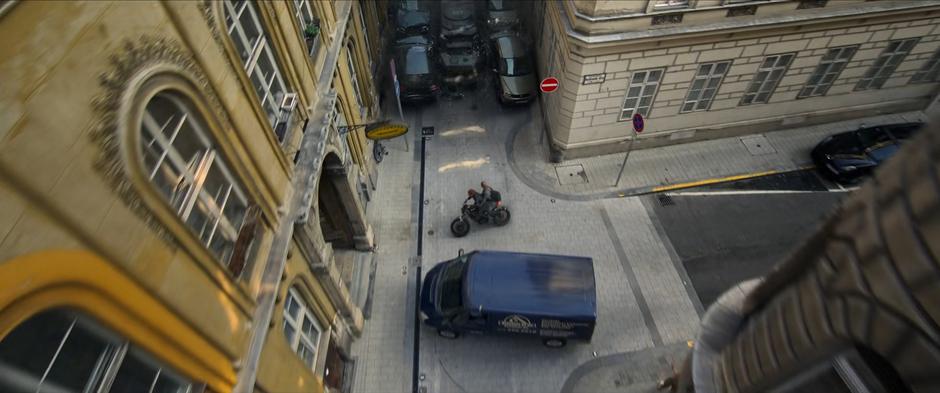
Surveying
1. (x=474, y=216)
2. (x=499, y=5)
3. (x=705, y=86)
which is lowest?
(x=474, y=216)

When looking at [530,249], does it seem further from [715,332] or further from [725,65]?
[725,65]

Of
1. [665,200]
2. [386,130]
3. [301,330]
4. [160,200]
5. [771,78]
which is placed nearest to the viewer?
[160,200]

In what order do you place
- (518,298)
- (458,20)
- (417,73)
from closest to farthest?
(518,298), (417,73), (458,20)

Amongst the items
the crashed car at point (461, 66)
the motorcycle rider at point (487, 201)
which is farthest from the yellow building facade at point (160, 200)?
the crashed car at point (461, 66)

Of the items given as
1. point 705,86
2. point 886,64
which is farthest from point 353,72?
point 886,64

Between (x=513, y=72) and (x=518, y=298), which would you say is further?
(x=513, y=72)

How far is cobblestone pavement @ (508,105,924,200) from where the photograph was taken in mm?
14359

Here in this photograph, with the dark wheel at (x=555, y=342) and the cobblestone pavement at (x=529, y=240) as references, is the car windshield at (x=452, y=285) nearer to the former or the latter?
the cobblestone pavement at (x=529, y=240)

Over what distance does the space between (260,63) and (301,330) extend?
5.01m

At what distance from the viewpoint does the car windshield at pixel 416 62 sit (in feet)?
55.7

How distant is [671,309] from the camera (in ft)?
37.0

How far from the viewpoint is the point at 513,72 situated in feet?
56.2

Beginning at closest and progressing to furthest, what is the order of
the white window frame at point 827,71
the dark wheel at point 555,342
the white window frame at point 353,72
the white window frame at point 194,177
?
the white window frame at point 194,177, the dark wheel at point 555,342, the white window frame at point 827,71, the white window frame at point 353,72

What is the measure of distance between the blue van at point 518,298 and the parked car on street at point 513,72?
815 centimetres
